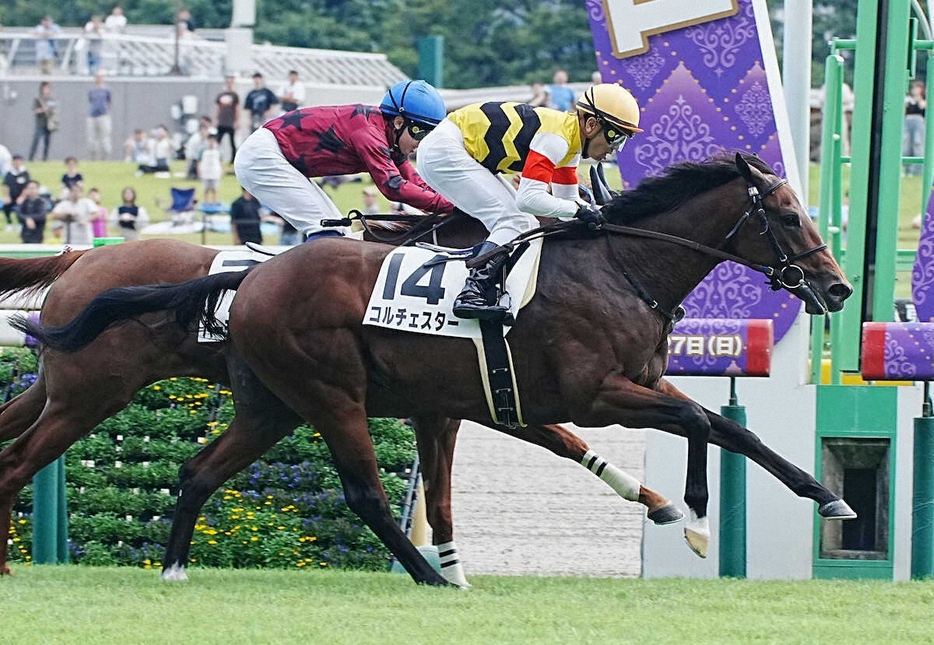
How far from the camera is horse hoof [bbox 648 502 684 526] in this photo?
6.13m

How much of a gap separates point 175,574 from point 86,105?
25.3m

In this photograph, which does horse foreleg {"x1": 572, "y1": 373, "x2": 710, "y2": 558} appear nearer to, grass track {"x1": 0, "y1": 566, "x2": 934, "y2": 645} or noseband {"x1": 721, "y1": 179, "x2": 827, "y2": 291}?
grass track {"x1": 0, "y1": 566, "x2": 934, "y2": 645}

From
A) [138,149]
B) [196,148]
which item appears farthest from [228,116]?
[138,149]

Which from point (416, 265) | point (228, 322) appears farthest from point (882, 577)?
point (228, 322)

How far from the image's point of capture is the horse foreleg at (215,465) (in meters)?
6.30

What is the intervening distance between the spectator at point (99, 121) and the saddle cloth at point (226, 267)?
22634 mm

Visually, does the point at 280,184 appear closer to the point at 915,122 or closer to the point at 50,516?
the point at 50,516

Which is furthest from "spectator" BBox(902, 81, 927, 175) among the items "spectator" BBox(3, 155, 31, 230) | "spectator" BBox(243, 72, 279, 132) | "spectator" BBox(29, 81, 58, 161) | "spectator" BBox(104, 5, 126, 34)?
"spectator" BBox(104, 5, 126, 34)

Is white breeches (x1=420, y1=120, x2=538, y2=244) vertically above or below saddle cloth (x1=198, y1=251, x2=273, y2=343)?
above

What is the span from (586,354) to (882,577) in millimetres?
1960

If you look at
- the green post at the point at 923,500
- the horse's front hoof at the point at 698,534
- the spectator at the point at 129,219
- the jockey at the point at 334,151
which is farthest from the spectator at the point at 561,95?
the horse's front hoof at the point at 698,534

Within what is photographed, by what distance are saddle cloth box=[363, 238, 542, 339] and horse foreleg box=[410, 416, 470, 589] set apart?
60 centimetres

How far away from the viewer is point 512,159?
6.09 m

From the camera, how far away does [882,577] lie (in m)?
6.84
